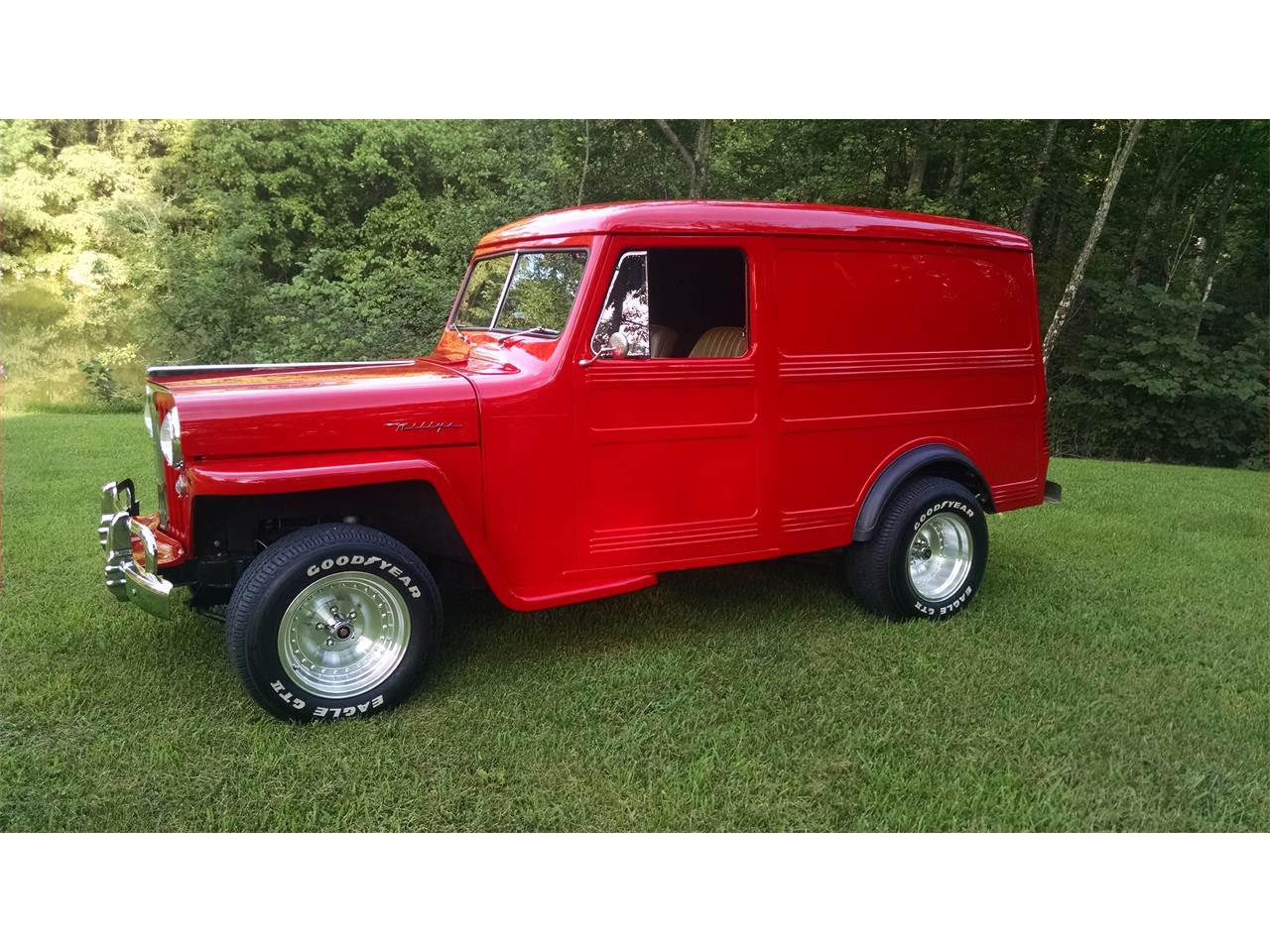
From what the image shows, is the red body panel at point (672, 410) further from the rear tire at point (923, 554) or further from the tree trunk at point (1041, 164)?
the tree trunk at point (1041, 164)

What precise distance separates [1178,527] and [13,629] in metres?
8.92

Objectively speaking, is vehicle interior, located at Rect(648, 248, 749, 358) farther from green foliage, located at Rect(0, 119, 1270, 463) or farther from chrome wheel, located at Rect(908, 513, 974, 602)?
green foliage, located at Rect(0, 119, 1270, 463)

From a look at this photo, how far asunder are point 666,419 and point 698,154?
1042 cm

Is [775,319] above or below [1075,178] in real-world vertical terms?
below

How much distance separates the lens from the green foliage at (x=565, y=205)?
14117 millimetres

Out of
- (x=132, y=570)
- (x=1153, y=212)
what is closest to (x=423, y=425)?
(x=132, y=570)

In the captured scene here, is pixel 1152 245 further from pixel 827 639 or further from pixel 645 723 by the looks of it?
pixel 645 723

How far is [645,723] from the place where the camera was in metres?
3.85

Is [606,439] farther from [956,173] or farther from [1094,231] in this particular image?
[956,173]

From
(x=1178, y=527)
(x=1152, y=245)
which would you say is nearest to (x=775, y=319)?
(x=1178, y=527)

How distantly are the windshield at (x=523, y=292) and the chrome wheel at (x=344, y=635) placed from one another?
1566 mm

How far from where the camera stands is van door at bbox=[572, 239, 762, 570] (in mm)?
4215

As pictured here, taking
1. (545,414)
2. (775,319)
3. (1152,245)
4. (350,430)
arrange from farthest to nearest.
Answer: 1. (1152,245)
2. (775,319)
3. (545,414)
4. (350,430)

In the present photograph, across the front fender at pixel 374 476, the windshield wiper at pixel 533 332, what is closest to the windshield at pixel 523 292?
the windshield wiper at pixel 533 332
